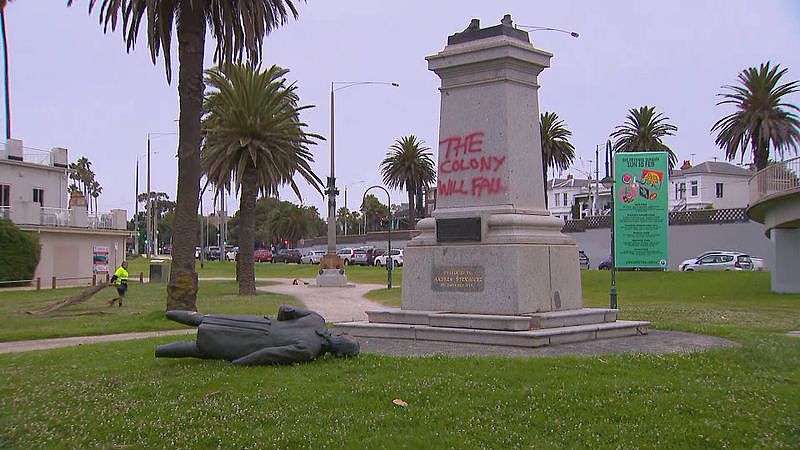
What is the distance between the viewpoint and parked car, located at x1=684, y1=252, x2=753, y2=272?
5153 cm

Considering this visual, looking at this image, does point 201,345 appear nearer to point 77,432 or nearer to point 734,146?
point 77,432

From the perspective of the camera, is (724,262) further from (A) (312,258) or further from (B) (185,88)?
(A) (312,258)

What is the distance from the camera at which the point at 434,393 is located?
8258 millimetres

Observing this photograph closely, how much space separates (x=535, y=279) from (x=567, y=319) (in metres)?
0.77

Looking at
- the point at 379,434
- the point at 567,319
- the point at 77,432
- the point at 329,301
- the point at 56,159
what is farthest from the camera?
the point at 56,159

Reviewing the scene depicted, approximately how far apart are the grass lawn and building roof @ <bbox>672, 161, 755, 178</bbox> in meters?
98.8

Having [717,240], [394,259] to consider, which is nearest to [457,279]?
[717,240]

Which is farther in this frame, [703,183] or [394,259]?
[703,183]

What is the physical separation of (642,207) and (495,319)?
3074 cm

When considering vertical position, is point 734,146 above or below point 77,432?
above

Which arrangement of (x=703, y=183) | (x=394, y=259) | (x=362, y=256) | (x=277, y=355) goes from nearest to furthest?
(x=277, y=355)
(x=394, y=259)
(x=362, y=256)
(x=703, y=183)

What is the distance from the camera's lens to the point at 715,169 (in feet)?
340

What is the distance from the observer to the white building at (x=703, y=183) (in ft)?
333

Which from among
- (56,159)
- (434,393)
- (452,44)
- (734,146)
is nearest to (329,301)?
(452,44)
